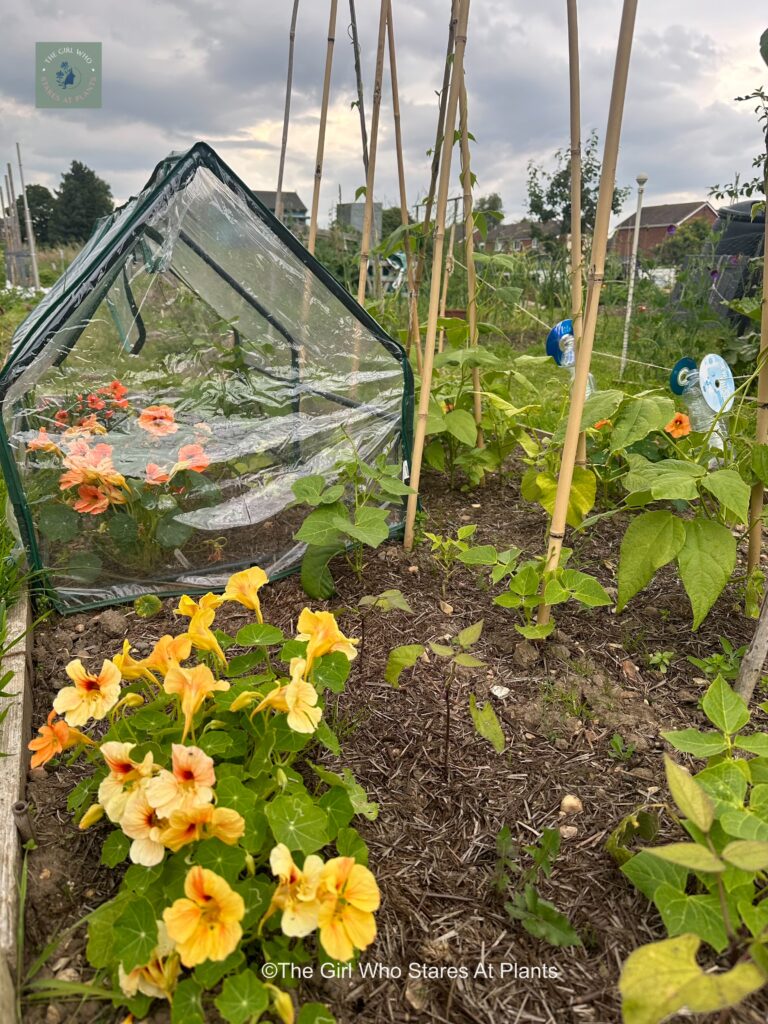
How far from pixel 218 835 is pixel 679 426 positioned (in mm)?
2260

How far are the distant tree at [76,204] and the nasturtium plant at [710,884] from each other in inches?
1848

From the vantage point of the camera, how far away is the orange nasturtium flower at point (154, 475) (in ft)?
7.10

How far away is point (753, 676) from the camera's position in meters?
1.50

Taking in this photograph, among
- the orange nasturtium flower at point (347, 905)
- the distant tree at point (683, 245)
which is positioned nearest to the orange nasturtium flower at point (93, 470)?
the orange nasturtium flower at point (347, 905)

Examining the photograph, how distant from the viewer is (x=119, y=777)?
111 cm

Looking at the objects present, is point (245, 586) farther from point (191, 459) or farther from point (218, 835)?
point (191, 459)

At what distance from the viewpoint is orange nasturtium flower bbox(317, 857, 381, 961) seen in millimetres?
950

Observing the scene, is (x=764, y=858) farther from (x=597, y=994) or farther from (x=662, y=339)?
(x=662, y=339)

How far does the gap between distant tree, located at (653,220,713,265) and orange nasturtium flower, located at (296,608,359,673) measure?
6678mm

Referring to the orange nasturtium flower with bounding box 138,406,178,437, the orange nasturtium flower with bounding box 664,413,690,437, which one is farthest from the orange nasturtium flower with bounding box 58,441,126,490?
the orange nasturtium flower with bounding box 664,413,690,437

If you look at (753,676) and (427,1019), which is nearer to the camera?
(427,1019)

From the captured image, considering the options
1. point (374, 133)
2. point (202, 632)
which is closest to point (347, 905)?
point (202, 632)

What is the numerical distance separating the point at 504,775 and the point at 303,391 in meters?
1.47

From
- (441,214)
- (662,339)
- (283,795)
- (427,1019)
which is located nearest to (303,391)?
(441,214)
